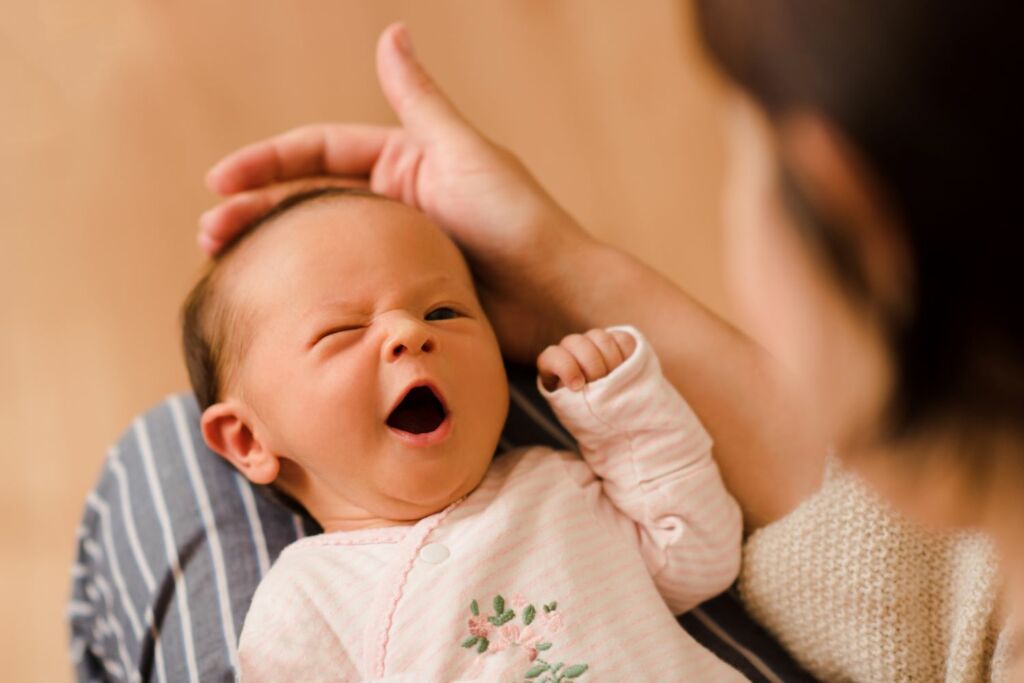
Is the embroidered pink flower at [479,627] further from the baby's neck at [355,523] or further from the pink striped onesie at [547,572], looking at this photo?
the baby's neck at [355,523]

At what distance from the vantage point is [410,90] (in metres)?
1.18

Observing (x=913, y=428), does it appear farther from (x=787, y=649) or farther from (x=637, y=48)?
(x=637, y=48)

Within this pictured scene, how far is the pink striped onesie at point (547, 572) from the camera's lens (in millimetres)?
856

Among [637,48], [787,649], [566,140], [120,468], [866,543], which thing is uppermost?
[637,48]

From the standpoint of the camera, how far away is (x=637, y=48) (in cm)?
203

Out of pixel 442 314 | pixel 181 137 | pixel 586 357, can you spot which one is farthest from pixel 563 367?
pixel 181 137

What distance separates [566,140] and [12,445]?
1.10 meters

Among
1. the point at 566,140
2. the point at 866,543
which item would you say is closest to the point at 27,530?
the point at 566,140

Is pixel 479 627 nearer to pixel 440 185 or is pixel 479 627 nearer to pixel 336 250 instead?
pixel 336 250

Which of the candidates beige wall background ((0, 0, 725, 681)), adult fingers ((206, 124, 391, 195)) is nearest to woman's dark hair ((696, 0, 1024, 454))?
adult fingers ((206, 124, 391, 195))

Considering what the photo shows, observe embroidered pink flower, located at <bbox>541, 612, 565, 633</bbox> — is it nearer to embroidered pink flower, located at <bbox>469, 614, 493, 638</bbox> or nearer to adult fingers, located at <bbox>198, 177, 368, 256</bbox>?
embroidered pink flower, located at <bbox>469, 614, 493, 638</bbox>

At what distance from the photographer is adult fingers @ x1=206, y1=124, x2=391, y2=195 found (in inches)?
45.9

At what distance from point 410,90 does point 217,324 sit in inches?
14.4

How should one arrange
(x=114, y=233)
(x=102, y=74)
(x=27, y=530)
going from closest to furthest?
(x=27, y=530)
(x=114, y=233)
(x=102, y=74)
